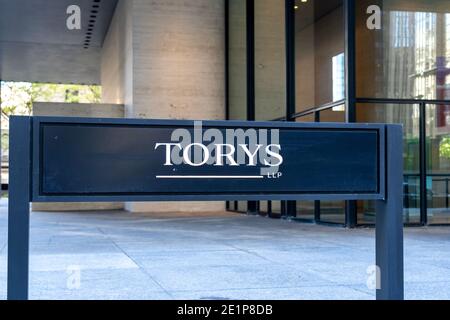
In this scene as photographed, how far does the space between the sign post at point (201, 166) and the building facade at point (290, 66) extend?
8344mm

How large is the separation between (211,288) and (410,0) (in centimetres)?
986

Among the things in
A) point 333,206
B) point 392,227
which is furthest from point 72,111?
point 392,227

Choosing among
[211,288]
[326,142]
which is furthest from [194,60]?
[326,142]

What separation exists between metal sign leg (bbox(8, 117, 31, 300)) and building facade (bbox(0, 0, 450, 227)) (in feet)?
30.6

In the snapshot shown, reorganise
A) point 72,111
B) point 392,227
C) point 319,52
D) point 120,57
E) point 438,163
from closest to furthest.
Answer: point 392,227 < point 438,163 < point 319,52 < point 72,111 < point 120,57

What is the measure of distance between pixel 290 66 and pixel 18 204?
12.2 meters

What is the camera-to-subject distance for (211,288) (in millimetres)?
5777

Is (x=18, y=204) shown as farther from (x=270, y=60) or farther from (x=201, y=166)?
(x=270, y=60)

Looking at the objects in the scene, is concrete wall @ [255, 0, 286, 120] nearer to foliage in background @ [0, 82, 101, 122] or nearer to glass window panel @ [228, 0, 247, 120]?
glass window panel @ [228, 0, 247, 120]

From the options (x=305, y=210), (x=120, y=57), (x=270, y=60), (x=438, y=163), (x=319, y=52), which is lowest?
(x=305, y=210)

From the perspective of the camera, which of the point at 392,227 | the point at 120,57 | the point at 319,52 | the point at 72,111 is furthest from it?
the point at 120,57

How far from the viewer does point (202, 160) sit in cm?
375

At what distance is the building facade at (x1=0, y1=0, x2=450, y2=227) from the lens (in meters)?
13.0

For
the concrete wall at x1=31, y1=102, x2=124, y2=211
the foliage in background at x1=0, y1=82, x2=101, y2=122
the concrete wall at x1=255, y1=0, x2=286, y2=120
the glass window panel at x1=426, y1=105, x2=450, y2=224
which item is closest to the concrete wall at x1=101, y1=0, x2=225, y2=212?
the concrete wall at x1=31, y1=102, x2=124, y2=211
